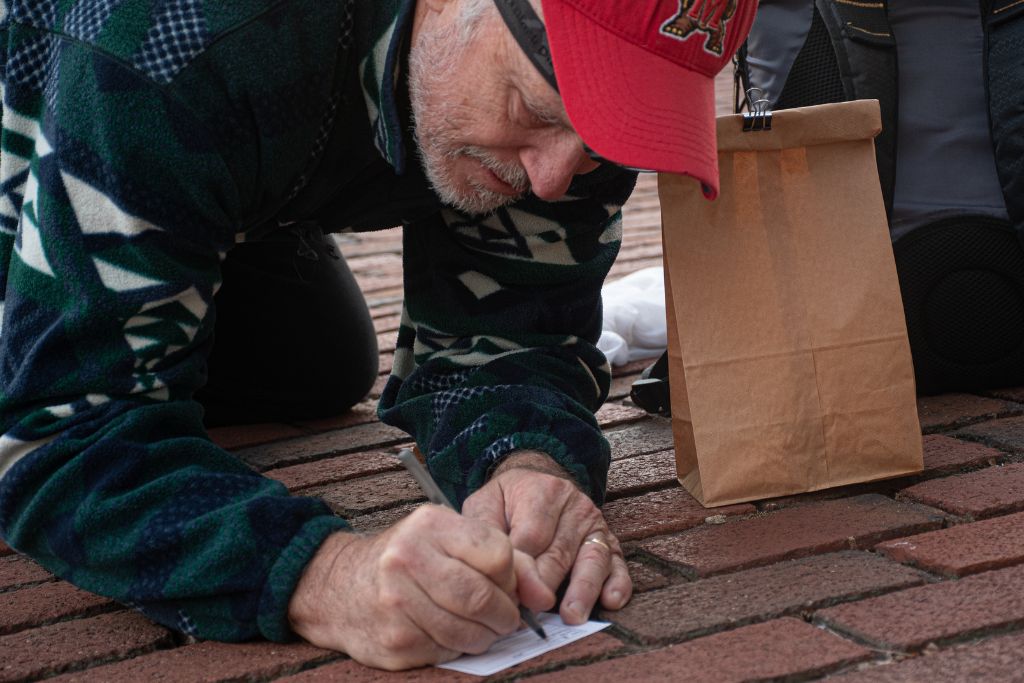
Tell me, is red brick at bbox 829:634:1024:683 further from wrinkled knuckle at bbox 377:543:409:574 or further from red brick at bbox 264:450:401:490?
red brick at bbox 264:450:401:490

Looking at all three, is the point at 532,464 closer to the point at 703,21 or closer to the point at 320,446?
the point at 703,21

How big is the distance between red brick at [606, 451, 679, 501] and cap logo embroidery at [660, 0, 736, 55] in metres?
0.75

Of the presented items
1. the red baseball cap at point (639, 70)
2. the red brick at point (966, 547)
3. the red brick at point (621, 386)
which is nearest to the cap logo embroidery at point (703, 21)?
the red baseball cap at point (639, 70)

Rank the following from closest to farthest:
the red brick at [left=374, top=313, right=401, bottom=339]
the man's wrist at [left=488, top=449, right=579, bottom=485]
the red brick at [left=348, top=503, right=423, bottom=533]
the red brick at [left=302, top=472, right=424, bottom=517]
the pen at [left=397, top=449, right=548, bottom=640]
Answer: the pen at [left=397, top=449, right=548, bottom=640] < the man's wrist at [left=488, top=449, right=579, bottom=485] < the red brick at [left=348, top=503, right=423, bottom=533] < the red brick at [left=302, top=472, right=424, bottom=517] < the red brick at [left=374, top=313, right=401, bottom=339]

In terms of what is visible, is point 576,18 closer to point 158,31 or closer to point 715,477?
point 158,31

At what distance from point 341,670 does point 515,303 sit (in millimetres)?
784

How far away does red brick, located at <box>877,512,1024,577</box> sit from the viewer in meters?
1.56

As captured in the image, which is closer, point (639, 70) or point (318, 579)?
point (318, 579)

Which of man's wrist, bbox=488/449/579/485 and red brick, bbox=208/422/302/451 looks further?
red brick, bbox=208/422/302/451

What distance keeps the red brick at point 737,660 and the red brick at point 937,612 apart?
5 cm

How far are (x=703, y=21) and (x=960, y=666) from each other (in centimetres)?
85

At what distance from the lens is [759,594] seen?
5.04 feet

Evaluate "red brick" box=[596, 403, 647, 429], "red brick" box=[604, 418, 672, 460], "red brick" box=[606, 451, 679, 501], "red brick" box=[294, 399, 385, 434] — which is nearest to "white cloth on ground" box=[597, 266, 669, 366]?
"red brick" box=[596, 403, 647, 429]

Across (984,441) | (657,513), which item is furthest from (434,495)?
(984,441)
